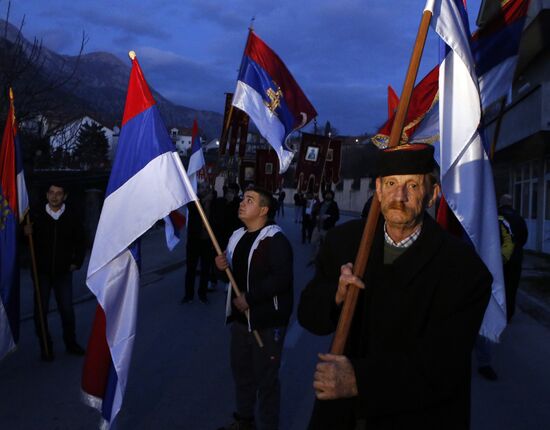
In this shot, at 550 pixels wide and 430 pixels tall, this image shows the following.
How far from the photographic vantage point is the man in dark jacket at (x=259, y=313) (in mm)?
4340

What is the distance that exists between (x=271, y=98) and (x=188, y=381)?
3.56 meters

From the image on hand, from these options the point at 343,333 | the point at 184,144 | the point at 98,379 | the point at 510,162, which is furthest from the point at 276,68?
the point at 184,144

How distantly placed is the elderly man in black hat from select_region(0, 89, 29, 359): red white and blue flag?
4.28 m

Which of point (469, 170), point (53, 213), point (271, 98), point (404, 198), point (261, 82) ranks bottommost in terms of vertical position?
point (53, 213)

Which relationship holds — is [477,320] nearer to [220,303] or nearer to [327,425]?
[327,425]

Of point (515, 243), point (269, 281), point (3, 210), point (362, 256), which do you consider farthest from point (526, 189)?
point (362, 256)

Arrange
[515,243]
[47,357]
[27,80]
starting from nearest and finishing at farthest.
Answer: [47,357] < [515,243] < [27,80]

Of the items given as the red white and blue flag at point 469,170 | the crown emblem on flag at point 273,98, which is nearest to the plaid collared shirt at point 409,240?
the red white and blue flag at point 469,170

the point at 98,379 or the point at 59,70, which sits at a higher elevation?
the point at 59,70

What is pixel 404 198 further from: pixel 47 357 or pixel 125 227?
pixel 47 357

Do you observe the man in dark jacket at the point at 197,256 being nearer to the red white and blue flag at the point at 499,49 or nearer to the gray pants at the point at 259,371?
the gray pants at the point at 259,371

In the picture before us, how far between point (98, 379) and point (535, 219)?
19.5 m

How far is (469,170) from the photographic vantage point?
3.95 meters

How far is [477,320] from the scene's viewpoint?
2.12m
